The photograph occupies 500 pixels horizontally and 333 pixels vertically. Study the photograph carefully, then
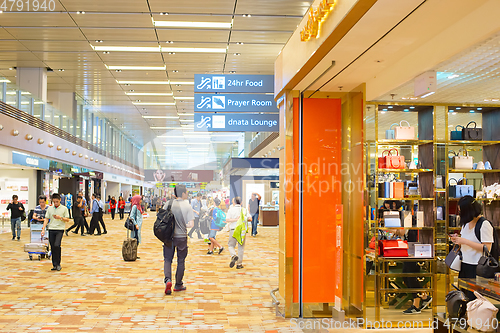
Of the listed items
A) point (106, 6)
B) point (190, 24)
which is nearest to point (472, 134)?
point (190, 24)

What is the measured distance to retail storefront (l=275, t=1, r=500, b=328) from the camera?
5.51 m

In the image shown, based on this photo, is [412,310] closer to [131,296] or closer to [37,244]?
[131,296]

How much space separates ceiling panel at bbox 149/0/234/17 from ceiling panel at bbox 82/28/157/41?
4.55 ft

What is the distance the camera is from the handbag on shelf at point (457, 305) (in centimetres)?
362

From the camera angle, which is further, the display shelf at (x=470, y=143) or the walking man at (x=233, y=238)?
the walking man at (x=233, y=238)

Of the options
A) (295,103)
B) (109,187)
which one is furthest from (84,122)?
(295,103)

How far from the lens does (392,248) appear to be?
567cm

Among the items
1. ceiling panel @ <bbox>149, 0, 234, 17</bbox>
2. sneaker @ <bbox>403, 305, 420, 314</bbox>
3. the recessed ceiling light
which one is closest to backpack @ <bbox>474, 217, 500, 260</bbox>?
sneaker @ <bbox>403, 305, 420, 314</bbox>

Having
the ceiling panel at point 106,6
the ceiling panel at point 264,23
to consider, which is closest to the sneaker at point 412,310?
the ceiling panel at point 264,23

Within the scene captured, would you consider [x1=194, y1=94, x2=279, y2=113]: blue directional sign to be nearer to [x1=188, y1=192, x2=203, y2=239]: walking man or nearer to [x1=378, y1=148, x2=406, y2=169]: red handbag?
[x1=378, y1=148, x2=406, y2=169]: red handbag

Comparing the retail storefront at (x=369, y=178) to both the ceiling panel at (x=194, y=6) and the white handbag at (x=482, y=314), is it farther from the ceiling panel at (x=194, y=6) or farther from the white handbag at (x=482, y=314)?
the ceiling panel at (x=194, y=6)

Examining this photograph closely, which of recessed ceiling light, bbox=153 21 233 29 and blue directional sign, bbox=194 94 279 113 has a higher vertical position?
recessed ceiling light, bbox=153 21 233 29

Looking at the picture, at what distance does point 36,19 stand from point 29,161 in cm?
885

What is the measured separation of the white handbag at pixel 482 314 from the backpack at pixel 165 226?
14.7 ft
